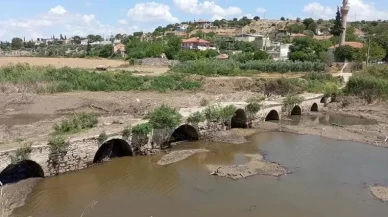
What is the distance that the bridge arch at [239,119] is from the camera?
30938 mm

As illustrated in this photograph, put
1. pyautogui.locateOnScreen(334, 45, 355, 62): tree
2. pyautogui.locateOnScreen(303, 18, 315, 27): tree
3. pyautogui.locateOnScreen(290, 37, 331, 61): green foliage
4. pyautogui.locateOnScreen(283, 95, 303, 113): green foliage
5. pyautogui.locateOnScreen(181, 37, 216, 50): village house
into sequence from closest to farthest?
pyautogui.locateOnScreen(283, 95, 303, 113): green foliage < pyautogui.locateOnScreen(334, 45, 355, 62): tree < pyautogui.locateOnScreen(290, 37, 331, 61): green foliage < pyautogui.locateOnScreen(181, 37, 216, 50): village house < pyautogui.locateOnScreen(303, 18, 315, 27): tree

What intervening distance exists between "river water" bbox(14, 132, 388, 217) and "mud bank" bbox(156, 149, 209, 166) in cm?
44

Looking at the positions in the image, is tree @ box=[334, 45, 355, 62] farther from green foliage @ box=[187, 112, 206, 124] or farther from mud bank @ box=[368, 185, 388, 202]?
mud bank @ box=[368, 185, 388, 202]

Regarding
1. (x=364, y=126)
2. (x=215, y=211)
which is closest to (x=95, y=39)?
(x=364, y=126)

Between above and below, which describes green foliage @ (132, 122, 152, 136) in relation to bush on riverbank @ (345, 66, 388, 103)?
below

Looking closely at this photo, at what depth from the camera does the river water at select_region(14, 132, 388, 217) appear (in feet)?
52.7

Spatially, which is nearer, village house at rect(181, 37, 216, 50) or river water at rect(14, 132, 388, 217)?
river water at rect(14, 132, 388, 217)

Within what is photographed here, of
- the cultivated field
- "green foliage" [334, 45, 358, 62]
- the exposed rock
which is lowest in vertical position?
the exposed rock

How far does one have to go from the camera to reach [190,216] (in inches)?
612

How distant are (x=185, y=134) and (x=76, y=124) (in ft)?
25.8

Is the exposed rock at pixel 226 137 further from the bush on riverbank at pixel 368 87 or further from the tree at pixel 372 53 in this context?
the tree at pixel 372 53

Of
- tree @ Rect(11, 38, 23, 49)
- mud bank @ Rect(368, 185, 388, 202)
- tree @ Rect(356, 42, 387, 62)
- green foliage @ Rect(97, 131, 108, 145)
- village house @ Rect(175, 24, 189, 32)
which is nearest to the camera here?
mud bank @ Rect(368, 185, 388, 202)

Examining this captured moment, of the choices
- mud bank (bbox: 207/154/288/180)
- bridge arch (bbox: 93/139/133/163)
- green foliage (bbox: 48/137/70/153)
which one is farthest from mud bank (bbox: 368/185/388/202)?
green foliage (bbox: 48/137/70/153)

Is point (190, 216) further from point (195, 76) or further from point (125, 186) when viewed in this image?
point (195, 76)
